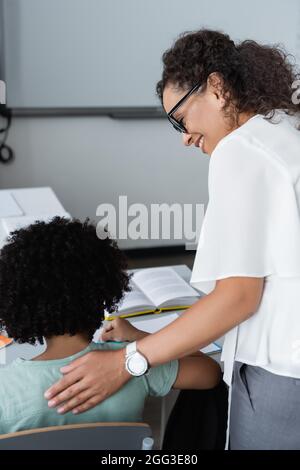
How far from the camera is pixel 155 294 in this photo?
1.86 metres

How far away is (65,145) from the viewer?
11.9 ft

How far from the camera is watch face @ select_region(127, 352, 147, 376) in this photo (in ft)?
3.64

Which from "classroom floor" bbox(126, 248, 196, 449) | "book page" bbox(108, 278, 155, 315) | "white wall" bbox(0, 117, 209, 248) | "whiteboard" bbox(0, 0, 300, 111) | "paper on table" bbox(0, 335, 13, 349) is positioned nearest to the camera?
"paper on table" bbox(0, 335, 13, 349)

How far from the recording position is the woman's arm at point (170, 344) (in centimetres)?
104

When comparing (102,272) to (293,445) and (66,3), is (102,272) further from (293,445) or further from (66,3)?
(66,3)

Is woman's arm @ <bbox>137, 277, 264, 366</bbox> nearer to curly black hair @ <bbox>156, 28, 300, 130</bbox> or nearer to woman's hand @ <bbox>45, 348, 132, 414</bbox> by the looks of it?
woman's hand @ <bbox>45, 348, 132, 414</bbox>

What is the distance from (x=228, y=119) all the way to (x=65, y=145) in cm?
262

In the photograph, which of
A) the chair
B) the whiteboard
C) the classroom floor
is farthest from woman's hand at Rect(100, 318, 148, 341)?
the classroom floor

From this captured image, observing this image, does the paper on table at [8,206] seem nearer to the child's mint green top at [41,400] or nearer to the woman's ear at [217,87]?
the child's mint green top at [41,400]

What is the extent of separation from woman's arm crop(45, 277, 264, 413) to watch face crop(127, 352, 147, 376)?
0.01m

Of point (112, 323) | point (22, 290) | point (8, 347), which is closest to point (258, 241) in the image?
point (22, 290)

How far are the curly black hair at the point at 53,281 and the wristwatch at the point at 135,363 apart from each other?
3.8 inches

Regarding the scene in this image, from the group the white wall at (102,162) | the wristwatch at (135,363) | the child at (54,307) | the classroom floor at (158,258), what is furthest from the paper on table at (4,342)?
the classroom floor at (158,258)

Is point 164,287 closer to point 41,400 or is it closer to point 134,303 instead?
point 134,303
